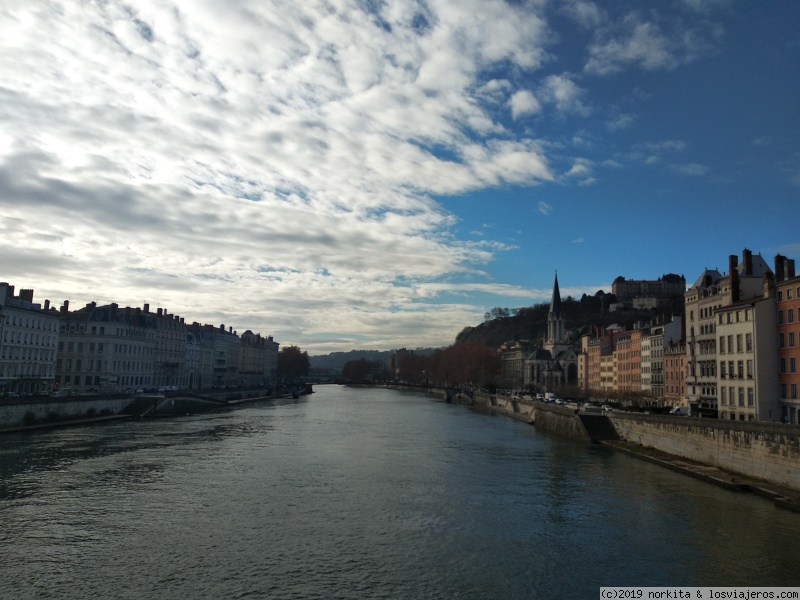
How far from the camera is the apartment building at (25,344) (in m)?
68.8

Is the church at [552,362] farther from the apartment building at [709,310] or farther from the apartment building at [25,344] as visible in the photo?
the apartment building at [25,344]

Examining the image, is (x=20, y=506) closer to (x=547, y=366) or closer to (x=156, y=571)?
(x=156, y=571)

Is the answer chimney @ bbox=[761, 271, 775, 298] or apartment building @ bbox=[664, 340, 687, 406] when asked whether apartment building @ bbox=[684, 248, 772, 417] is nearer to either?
chimney @ bbox=[761, 271, 775, 298]

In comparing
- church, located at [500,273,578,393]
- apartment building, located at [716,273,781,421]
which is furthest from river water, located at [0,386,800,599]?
church, located at [500,273,578,393]

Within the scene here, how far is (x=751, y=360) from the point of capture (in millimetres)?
44531

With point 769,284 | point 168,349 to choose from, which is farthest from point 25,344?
point 769,284

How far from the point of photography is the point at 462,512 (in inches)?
1125

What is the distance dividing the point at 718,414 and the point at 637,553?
3129 centimetres

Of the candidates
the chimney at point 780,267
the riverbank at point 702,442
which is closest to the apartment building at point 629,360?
the riverbank at point 702,442

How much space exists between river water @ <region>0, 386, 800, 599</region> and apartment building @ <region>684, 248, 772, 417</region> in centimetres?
1601

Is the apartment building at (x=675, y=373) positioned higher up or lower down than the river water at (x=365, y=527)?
higher up

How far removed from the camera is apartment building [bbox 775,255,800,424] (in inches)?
1604

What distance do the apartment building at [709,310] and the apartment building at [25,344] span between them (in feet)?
231

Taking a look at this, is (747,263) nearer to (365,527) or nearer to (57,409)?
(365,527)
